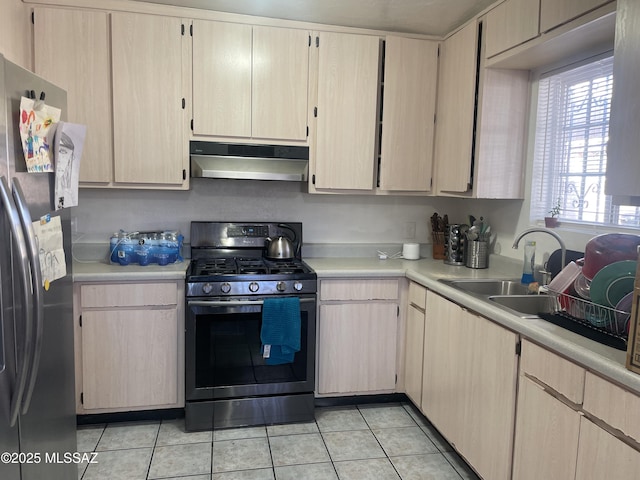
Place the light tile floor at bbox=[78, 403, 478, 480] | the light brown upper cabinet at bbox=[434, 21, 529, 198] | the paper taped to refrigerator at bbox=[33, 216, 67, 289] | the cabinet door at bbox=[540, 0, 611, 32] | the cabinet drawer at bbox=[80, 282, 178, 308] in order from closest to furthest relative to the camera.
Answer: the paper taped to refrigerator at bbox=[33, 216, 67, 289] < the cabinet door at bbox=[540, 0, 611, 32] < the light tile floor at bbox=[78, 403, 478, 480] < the cabinet drawer at bbox=[80, 282, 178, 308] < the light brown upper cabinet at bbox=[434, 21, 529, 198]

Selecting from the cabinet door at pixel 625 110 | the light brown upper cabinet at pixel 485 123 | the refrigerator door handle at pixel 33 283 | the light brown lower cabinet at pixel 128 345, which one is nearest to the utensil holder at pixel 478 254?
the light brown upper cabinet at pixel 485 123

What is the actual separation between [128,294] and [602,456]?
222 centimetres

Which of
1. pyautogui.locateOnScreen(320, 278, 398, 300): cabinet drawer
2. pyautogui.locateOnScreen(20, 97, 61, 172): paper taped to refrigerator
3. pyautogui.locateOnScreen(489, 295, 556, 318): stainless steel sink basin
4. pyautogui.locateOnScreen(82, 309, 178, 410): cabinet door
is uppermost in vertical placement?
pyautogui.locateOnScreen(20, 97, 61, 172): paper taped to refrigerator

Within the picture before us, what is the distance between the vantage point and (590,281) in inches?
71.3

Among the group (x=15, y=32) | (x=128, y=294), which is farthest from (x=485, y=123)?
(x=15, y=32)

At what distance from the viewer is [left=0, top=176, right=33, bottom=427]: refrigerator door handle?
131 centimetres

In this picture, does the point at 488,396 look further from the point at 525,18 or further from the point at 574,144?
the point at 525,18

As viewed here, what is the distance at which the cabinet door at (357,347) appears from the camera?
9.31ft

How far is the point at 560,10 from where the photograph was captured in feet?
6.55

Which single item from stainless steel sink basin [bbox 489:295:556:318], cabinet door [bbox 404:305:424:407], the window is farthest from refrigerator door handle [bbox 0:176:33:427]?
the window

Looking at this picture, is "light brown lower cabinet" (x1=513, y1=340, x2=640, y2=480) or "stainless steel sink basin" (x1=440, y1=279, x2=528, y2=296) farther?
"stainless steel sink basin" (x1=440, y1=279, x2=528, y2=296)

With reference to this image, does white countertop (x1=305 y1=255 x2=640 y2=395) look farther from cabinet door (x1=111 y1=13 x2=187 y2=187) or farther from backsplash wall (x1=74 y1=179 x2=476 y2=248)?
cabinet door (x1=111 y1=13 x2=187 y2=187)

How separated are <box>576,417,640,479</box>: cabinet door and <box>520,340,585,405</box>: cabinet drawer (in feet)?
0.31

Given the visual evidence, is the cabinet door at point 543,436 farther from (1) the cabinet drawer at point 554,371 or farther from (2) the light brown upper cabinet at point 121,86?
(2) the light brown upper cabinet at point 121,86
